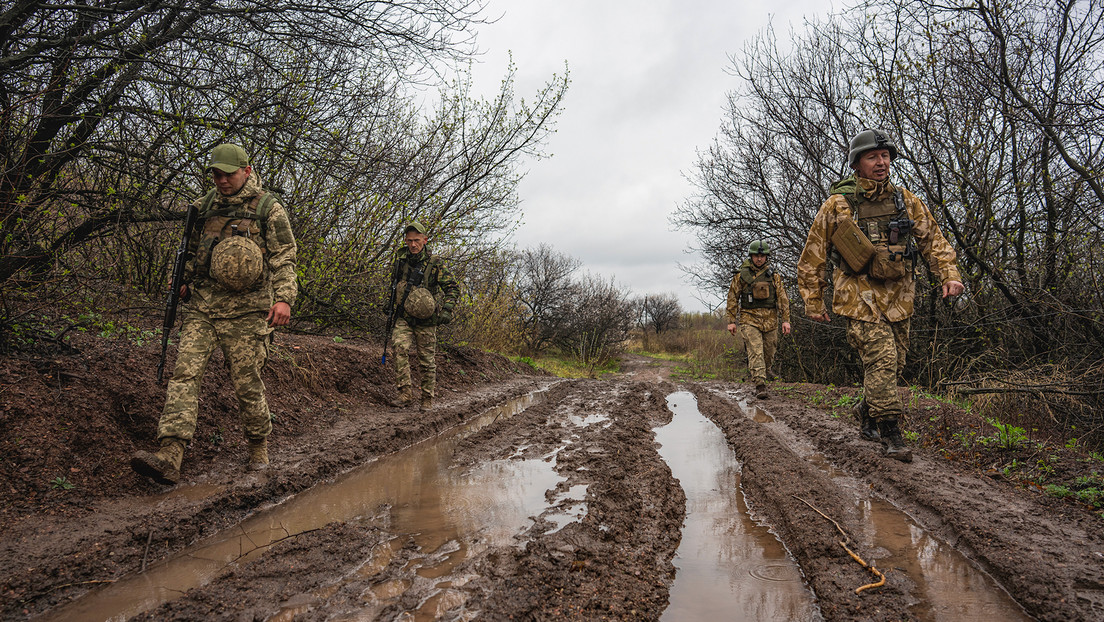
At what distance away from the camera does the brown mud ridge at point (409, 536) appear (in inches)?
87.8

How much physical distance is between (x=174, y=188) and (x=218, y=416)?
7.91ft

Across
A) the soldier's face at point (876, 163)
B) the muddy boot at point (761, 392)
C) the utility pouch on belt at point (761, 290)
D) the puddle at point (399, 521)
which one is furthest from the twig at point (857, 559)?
the utility pouch on belt at point (761, 290)

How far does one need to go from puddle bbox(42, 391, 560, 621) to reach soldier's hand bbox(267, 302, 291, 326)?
124 cm

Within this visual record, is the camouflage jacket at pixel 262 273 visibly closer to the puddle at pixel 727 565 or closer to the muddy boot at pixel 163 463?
the muddy boot at pixel 163 463

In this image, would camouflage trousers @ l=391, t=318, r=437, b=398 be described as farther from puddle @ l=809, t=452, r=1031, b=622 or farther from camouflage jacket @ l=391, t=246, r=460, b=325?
puddle @ l=809, t=452, r=1031, b=622

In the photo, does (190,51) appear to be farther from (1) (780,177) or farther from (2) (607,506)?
(1) (780,177)

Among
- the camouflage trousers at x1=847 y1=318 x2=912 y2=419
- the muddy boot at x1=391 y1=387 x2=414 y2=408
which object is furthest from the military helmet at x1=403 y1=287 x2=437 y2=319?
the camouflage trousers at x1=847 y1=318 x2=912 y2=419

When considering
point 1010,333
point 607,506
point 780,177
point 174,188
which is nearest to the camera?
point 607,506

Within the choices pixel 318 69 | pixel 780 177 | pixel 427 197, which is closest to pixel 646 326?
pixel 780 177

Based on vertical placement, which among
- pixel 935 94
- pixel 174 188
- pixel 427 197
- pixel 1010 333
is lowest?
pixel 1010 333

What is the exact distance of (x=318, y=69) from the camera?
5805mm

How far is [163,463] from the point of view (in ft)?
11.7

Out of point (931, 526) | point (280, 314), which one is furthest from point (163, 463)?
point (931, 526)

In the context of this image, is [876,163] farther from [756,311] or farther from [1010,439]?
[756,311]
